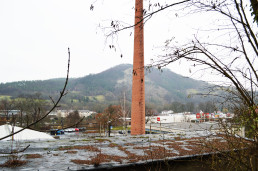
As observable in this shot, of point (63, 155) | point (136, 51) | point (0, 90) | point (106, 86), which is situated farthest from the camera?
point (106, 86)

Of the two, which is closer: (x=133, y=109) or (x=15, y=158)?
(x=15, y=158)

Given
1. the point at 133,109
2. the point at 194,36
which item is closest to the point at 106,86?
the point at 133,109

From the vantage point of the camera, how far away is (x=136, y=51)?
580 inches

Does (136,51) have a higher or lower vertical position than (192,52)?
higher

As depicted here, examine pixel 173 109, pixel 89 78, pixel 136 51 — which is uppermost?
pixel 89 78

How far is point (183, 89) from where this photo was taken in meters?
184

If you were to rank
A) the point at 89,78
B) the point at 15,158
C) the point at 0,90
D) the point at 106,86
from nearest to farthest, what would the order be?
1. the point at 15,158
2. the point at 0,90
3. the point at 106,86
4. the point at 89,78

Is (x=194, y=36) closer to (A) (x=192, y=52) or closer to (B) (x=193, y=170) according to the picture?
(A) (x=192, y=52)

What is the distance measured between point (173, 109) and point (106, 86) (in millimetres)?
102019

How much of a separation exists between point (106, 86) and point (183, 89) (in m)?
73.0

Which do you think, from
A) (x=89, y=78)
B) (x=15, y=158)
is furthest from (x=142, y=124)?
(x=89, y=78)

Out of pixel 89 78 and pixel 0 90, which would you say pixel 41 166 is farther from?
pixel 89 78

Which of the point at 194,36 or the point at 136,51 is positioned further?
the point at 136,51

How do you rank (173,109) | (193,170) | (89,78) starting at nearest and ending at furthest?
(193,170), (173,109), (89,78)
